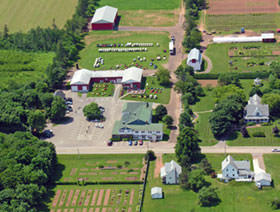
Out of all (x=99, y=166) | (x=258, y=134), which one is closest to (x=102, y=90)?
(x=99, y=166)

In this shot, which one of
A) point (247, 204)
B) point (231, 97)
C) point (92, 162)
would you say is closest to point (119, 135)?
point (92, 162)

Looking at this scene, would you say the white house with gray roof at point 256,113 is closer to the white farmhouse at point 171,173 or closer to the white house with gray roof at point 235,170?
the white house with gray roof at point 235,170

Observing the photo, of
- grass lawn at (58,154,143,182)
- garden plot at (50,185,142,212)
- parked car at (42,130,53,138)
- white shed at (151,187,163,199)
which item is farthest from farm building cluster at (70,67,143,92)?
white shed at (151,187,163,199)

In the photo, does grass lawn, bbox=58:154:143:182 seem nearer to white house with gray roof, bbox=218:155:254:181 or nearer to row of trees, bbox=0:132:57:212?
row of trees, bbox=0:132:57:212

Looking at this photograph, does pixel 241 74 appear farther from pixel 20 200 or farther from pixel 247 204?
pixel 20 200

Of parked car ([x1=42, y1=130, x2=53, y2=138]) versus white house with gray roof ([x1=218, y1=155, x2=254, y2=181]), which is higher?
parked car ([x1=42, y1=130, x2=53, y2=138])

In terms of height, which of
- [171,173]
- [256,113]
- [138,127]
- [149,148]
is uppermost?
[256,113]

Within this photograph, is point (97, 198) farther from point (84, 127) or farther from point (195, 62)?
point (195, 62)
